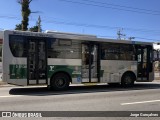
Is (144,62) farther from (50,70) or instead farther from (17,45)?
(17,45)

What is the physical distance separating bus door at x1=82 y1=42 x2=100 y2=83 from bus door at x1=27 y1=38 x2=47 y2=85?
2385 millimetres

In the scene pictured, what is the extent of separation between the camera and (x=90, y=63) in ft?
58.2

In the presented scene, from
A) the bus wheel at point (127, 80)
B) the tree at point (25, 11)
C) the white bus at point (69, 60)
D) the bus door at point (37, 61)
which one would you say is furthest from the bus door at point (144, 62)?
the tree at point (25, 11)

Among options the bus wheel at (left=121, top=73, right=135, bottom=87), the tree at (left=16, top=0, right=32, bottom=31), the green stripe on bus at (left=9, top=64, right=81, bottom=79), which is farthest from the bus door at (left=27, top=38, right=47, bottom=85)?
the tree at (left=16, top=0, right=32, bottom=31)

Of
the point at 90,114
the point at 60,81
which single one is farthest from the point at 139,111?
the point at 60,81

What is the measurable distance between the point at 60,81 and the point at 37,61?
5.56ft

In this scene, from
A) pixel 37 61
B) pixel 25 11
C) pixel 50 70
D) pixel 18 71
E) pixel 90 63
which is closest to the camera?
pixel 18 71

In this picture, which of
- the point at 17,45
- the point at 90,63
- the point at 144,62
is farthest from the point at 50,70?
the point at 144,62

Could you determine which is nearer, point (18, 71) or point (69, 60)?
point (18, 71)

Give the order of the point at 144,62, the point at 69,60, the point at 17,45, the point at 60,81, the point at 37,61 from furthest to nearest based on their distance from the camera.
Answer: the point at 144,62 → the point at 69,60 → the point at 60,81 → the point at 37,61 → the point at 17,45

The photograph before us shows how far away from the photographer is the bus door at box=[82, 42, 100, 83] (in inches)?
690

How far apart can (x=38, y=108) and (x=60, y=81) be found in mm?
5986

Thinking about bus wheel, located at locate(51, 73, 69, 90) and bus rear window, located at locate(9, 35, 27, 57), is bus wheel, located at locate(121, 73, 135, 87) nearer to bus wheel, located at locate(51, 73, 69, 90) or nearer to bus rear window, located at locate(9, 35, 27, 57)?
bus wheel, located at locate(51, 73, 69, 90)

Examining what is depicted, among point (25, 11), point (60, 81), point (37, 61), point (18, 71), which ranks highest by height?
point (25, 11)
